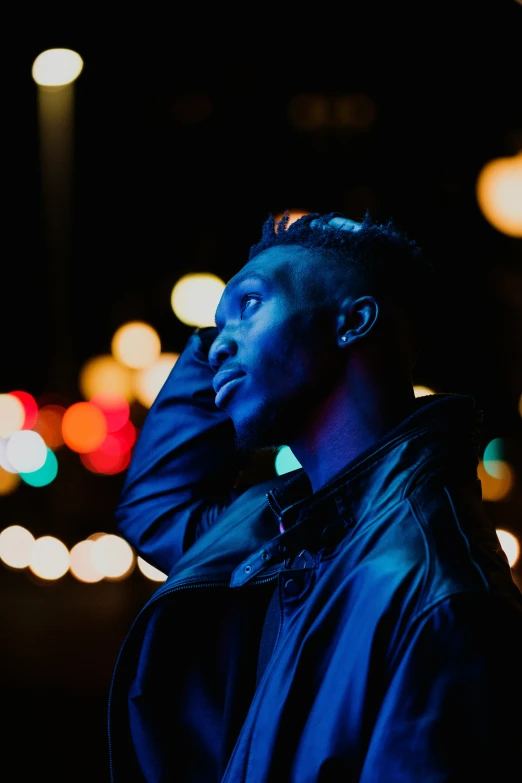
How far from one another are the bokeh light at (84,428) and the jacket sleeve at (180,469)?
708 inches

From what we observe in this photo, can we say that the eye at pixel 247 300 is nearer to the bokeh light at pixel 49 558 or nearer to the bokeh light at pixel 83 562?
the bokeh light at pixel 49 558

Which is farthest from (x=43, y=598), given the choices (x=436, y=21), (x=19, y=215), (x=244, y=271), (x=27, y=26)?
(x=244, y=271)

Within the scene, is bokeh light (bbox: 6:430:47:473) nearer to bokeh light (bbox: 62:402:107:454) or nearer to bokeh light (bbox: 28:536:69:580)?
bokeh light (bbox: 62:402:107:454)

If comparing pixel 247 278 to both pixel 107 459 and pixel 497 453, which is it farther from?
pixel 107 459

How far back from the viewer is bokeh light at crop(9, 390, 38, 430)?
17.4 metres

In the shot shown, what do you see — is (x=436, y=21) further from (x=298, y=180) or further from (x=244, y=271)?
(x=244, y=271)

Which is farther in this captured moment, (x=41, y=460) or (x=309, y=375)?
(x=41, y=460)

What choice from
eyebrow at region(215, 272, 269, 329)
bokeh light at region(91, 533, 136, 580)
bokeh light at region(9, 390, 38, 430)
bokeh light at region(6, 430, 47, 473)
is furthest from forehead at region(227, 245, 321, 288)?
bokeh light at region(6, 430, 47, 473)

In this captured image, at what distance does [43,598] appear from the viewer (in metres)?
14.8

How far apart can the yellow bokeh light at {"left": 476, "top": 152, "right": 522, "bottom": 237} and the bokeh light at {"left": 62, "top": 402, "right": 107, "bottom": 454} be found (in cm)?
1485

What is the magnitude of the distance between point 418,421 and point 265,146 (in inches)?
224

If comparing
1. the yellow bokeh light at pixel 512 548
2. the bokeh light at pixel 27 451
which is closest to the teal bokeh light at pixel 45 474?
the bokeh light at pixel 27 451

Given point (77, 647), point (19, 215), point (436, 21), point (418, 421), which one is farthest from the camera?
A: point (77, 647)

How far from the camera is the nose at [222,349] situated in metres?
2.23
